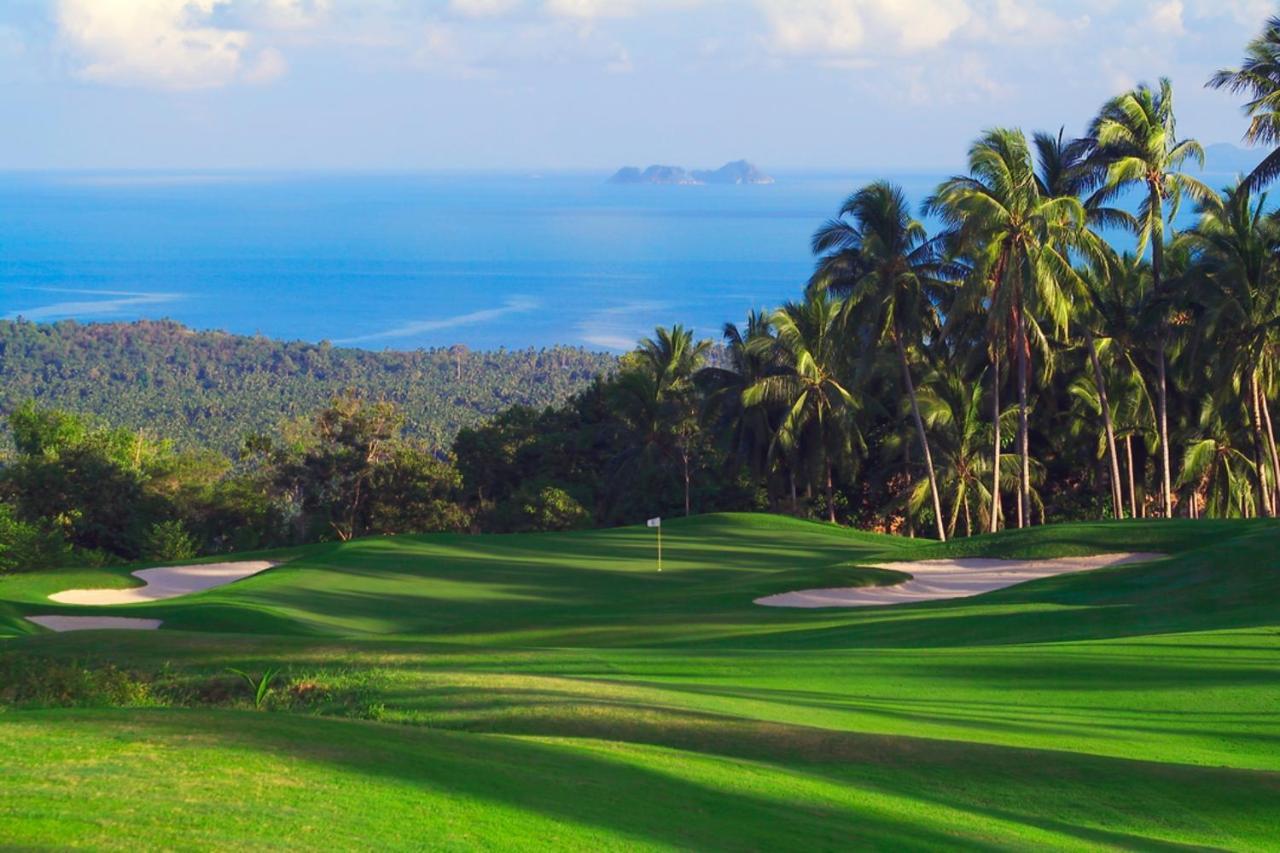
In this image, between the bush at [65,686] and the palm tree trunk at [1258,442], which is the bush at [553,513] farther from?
the bush at [65,686]

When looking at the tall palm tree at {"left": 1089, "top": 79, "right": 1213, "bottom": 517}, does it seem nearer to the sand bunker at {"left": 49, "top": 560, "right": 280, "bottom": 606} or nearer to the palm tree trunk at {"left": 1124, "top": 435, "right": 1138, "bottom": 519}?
the palm tree trunk at {"left": 1124, "top": 435, "right": 1138, "bottom": 519}

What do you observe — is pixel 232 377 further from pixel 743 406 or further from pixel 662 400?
pixel 743 406

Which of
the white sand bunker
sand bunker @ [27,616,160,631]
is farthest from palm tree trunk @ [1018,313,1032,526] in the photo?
sand bunker @ [27,616,160,631]

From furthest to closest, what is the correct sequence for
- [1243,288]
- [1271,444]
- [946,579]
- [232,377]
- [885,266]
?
[232,377]
[885,266]
[1271,444]
[1243,288]
[946,579]

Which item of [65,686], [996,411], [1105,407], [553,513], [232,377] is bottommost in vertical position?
[65,686]

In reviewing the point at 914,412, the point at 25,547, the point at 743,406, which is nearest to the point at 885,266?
the point at 914,412

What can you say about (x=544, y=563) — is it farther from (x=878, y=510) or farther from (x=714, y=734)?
(x=878, y=510)
